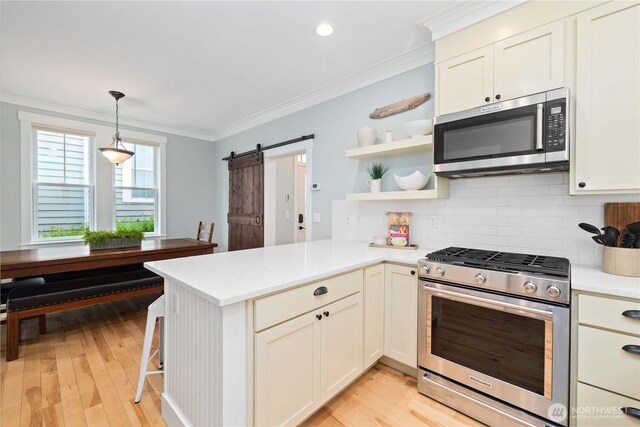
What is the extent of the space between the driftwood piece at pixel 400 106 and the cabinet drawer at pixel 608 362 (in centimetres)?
194

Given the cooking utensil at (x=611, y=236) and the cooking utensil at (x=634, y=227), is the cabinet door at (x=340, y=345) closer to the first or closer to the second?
the cooking utensil at (x=611, y=236)

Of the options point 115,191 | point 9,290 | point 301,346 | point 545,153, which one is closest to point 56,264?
point 9,290

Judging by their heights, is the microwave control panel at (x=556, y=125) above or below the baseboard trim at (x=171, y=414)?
above

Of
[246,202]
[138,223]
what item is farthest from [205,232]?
[138,223]

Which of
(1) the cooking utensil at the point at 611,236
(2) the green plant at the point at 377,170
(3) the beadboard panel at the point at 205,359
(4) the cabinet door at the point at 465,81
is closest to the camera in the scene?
(3) the beadboard panel at the point at 205,359

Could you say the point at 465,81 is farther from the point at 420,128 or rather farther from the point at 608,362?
the point at 608,362

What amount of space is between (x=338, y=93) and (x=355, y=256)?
2.02 metres

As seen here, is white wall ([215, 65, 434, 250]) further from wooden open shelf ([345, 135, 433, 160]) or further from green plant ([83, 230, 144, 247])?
green plant ([83, 230, 144, 247])

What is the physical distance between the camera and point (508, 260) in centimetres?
171

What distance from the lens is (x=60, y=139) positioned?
12.8ft

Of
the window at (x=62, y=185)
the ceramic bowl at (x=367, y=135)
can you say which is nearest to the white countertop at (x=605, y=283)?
the ceramic bowl at (x=367, y=135)

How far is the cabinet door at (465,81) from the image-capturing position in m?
1.88

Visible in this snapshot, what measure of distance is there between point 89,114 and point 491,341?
5331 millimetres

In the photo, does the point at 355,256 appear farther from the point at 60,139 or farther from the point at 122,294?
the point at 60,139
